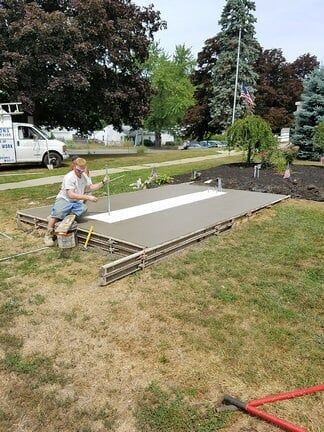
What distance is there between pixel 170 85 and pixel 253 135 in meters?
27.6

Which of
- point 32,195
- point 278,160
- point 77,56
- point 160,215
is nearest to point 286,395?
point 160,215

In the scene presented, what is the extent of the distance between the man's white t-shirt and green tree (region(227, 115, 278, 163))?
7.99 meters

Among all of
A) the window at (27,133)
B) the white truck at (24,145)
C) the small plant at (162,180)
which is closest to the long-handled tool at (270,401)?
the small plant at (162,180)

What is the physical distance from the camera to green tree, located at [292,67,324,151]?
17.9m

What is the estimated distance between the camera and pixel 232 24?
31344mm

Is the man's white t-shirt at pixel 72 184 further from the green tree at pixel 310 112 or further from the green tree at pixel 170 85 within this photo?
the green tree at pixel 170 85

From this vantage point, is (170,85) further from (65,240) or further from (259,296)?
(259,296)

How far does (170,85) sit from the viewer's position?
37188 millimetres

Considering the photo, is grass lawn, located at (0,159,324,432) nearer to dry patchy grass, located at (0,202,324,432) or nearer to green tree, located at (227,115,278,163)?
dry patchy grass, located at (0,202,324,432)

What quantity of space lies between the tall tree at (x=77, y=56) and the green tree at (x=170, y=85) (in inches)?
648

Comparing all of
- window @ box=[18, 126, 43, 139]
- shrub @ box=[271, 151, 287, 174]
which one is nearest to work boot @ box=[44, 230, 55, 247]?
shrub @ box=[271, 151, 287, 174]

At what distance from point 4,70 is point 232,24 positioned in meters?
23.3

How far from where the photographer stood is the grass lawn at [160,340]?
2189 millimetres

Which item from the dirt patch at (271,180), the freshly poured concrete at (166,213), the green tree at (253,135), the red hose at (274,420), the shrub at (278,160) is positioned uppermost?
the green tree at (253,135)
